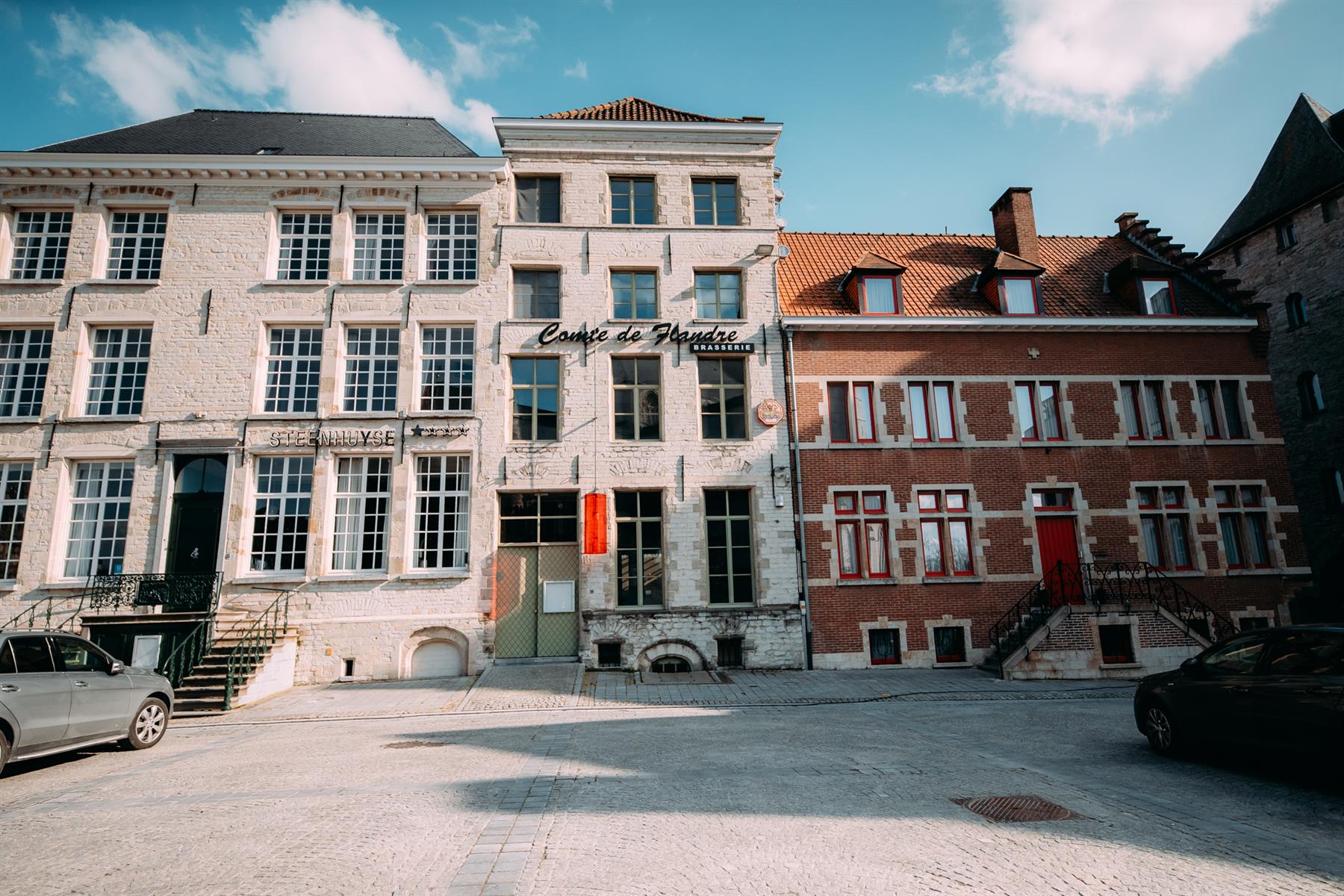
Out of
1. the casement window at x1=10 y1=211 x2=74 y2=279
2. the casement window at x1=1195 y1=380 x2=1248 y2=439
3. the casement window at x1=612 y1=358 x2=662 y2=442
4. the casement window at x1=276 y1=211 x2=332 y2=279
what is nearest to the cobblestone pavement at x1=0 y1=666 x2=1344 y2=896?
the casement window at x1=612 y1=358 x2=662 y2=442

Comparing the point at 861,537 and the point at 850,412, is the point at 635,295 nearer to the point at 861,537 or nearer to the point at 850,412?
the point at 850,412

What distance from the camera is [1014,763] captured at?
765 centimetres

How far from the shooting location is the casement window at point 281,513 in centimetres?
1595

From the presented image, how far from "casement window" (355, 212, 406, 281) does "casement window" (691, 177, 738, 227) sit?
24.2ft

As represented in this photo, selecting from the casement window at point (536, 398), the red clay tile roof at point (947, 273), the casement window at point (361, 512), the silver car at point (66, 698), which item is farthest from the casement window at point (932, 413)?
the silver car at point (66, 698)

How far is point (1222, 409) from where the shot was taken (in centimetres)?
1870

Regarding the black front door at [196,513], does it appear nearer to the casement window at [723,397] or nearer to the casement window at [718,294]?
the casement window at [723,397]

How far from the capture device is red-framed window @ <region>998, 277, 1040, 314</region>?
18844mm

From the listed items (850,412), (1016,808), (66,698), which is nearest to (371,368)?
(66,698)

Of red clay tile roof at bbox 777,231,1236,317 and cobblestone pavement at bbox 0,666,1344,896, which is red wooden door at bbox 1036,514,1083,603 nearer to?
red clay tile roof at bbox 777,231,1236,317

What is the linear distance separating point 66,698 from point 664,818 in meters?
7.37

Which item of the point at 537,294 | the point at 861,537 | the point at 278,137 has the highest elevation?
the point at 278,137

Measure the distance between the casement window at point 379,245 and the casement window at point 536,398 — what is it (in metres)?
3.82

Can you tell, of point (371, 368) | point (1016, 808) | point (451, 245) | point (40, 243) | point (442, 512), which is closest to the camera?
point (1016, 808)
